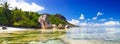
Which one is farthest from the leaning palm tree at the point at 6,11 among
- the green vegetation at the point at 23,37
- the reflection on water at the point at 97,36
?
the green vegetation at the point at 23,37

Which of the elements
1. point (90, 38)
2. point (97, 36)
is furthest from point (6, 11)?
point (90, 38)

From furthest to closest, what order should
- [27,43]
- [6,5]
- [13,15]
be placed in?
[13,15] < [6,5] < [27,43]

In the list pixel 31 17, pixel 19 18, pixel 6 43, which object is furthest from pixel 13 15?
pixel 6 43

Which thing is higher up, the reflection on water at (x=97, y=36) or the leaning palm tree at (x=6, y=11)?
the leaning palm tree at (x=6, y=11)

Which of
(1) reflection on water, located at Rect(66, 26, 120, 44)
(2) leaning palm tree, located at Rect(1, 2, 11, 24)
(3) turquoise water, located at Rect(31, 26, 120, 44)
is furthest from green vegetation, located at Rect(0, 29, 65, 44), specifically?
(2) leaning palm tree, located at Rect(1, 2, 11, 24)

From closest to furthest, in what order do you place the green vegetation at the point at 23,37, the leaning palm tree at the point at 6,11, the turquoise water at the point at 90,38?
the turquoise water at the point at 90,38 → the green vegetation at the point at 23,37 → the leaning palm tree at the point at 6,11

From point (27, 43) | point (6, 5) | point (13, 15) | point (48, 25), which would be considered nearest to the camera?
point (27, 43)

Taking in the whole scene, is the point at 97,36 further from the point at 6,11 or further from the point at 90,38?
the point at 6,11

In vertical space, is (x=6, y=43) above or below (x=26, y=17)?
below

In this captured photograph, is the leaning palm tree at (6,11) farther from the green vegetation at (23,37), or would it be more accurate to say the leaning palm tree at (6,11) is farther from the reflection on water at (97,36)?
the green vegetation at (23,37)

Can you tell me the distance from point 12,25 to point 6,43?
36.4 meters

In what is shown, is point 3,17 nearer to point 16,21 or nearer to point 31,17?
point 16,21

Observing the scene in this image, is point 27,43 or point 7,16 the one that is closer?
point 27,43

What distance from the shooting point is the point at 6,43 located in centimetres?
1873
